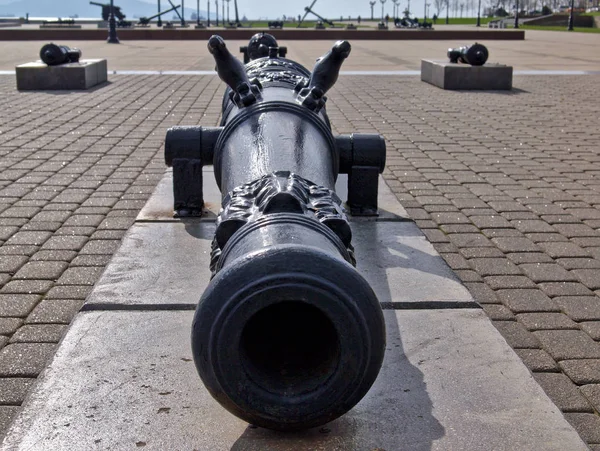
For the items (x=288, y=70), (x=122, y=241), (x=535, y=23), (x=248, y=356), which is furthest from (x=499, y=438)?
(x=535, y=23)

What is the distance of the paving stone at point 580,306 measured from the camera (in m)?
4.07

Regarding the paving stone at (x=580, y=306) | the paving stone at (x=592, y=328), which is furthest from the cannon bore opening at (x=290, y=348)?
the paving stone at (x=580, y=306)

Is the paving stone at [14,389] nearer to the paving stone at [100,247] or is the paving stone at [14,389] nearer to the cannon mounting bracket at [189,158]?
the paving stone at [100,247]

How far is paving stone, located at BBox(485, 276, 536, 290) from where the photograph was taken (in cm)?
449

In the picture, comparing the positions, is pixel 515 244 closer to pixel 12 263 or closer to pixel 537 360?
pixel 537 360

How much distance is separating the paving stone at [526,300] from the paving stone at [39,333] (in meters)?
2.13

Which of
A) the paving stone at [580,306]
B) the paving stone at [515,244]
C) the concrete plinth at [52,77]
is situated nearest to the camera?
the paving stone at [580,306]

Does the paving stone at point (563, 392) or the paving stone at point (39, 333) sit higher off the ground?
the paving stone at point (39, 333)

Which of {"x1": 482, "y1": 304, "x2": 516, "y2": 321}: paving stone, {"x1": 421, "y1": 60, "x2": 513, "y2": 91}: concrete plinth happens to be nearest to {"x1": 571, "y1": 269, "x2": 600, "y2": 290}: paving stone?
{"x1": 482, "y1": 304, "x2": 516, "y2": 321}: paving stone

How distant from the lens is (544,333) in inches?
152

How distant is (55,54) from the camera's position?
1391 centimetres

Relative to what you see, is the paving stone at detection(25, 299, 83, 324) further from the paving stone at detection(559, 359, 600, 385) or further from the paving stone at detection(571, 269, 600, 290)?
the paving stone at detection(571, 269, 600, 290)

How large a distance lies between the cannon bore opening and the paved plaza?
986mm

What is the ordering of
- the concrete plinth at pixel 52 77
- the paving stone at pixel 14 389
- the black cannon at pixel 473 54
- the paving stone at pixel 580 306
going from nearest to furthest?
the paving stone at pixel 14 389 < the paving stone at pixel 580 306 < the concrete plinth at pixel 52 77 < the black cannon at pixel 473 54
